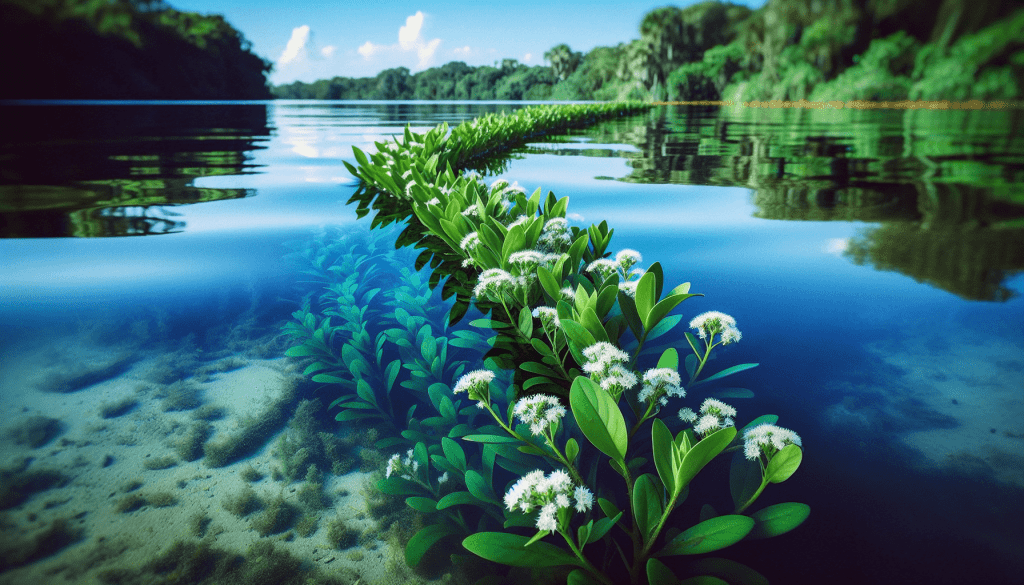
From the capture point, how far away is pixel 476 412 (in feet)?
6.10

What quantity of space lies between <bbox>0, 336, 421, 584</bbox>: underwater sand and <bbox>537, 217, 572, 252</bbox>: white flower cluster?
1298mm

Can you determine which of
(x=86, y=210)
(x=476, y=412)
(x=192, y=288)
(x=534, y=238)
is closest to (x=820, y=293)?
(x=534, y=238)

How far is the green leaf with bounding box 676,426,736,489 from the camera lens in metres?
1.05

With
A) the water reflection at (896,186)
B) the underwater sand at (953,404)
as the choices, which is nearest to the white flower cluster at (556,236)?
the underwater sand at (953,404)

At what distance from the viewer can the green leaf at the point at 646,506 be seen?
1212mm

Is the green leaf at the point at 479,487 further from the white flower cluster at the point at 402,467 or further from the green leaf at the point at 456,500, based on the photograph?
the white flower cluster at the point at 402,467

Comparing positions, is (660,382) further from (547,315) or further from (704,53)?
(704,53)

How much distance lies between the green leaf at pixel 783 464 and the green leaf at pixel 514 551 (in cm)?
46

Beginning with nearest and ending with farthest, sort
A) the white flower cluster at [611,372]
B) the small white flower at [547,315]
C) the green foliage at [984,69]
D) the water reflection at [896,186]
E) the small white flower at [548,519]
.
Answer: the small white flower at [548,519]
the white flower cluster at [611,372]
the small white flower at [547,315]
the water reflection at [896,186]
the green foliage at [984,69]

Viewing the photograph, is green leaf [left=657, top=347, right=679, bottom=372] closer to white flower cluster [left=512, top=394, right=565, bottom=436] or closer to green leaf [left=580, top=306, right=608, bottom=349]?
green leaf [left=580, top=306, right=608, bottom=349]

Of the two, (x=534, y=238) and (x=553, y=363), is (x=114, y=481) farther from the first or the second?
(x=534, y=238)

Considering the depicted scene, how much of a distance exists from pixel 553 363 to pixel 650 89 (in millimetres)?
65843


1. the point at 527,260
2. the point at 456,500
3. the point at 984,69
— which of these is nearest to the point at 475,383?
the point at 456,500

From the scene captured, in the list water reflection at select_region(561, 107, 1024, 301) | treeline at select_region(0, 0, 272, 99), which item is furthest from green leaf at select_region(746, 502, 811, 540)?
treeline at select_region(0, 0, 272, 99)
